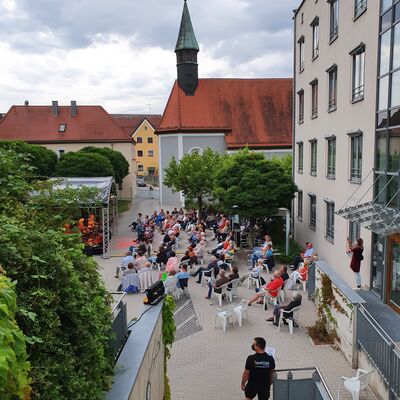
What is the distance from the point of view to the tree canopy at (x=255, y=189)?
22.2m

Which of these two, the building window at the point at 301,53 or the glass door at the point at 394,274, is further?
the building window at the point at 301,53

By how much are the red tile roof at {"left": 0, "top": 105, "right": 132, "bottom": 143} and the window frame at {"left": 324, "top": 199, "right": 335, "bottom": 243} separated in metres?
40.2

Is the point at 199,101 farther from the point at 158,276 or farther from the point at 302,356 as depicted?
the point at 302,356

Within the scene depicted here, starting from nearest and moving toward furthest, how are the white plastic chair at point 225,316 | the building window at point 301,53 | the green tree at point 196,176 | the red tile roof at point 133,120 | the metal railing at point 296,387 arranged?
the metal railing at point 296,387
the white plastic chair at point 225,316
the building window at point 301,53
the green tree at point 196,176
the red tile roof at point 133,120

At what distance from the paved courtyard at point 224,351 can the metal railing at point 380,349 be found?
98 cm

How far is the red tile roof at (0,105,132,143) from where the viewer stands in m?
56.1

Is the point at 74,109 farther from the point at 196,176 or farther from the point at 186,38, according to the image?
the point at 196,176

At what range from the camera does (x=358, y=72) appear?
1611 centimetres

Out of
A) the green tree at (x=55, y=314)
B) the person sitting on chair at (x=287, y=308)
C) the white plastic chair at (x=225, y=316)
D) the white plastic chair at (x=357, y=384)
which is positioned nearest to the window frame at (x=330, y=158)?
the person sitting on chair at (x=287, y=308)

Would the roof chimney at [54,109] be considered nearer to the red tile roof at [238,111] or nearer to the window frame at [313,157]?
the red tile roof at [238,111]

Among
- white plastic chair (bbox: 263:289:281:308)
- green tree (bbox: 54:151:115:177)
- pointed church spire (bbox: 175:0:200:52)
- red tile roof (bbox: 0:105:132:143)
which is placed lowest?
white plastic chair (bbox: 263:289:281:308)

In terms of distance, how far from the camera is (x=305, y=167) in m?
24.7

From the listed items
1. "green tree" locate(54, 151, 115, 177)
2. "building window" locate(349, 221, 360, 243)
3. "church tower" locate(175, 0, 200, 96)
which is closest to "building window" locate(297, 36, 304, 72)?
"building window" locate(349, 221, 360, 243)

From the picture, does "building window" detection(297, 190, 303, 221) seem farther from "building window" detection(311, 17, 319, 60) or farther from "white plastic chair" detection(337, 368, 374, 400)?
"white plastic chair" detection(337, 368, 374, 400)
